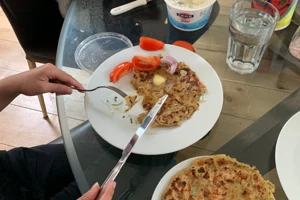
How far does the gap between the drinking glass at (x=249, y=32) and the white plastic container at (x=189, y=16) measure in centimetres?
9

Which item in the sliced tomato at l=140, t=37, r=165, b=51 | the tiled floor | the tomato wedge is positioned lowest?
the tiled floor

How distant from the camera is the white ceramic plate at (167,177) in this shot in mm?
775

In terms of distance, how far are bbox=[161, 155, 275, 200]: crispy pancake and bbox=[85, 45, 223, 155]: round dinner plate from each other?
0.23 ft

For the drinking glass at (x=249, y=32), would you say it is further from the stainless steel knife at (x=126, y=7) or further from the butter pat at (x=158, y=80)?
the stainless steel knife at (x=126, y=7)

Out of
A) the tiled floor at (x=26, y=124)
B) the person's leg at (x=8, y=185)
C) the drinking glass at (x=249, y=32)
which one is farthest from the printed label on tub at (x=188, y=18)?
the tiled floor at (x=26, y=124)

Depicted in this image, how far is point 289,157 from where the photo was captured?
83cm

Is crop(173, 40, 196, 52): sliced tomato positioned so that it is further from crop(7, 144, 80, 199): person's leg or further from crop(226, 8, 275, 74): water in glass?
crop(7, 144, 80, 199): person's leg

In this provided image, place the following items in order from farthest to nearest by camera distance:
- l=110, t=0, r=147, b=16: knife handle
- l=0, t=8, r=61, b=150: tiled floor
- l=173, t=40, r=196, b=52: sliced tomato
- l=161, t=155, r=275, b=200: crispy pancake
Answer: l=0, t=8, r=61, b=150: tiled floor, l=110, t=0, r=147, b=16: knife handle, l=173, t=40, r=196, b=52: sliced tomato, l=161, t=155, r=275, b=200: crispy pancake

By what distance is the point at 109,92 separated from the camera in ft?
3.24

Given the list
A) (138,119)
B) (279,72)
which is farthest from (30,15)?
(279,72)

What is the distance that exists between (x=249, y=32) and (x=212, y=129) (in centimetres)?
31

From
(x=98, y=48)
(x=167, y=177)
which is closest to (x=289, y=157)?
(x=167, y=177)

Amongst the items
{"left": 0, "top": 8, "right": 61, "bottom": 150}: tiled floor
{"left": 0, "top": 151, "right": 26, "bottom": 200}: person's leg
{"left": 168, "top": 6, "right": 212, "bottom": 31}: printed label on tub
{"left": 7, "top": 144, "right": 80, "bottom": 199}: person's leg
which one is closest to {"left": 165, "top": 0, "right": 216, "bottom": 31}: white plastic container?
{"left": 168, "top": 6, "right": 212, "bottom": 31}: printed label on tub

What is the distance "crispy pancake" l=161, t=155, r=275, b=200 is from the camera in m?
Answer: 0.77
